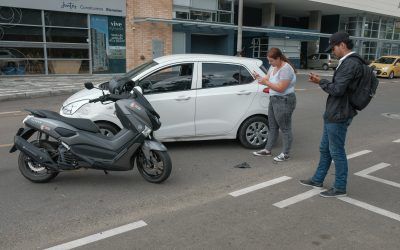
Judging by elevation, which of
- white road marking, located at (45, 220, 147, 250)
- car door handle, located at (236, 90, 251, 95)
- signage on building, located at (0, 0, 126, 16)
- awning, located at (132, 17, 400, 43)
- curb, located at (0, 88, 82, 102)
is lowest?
white road marking, located at (45, 220, 147, 250)

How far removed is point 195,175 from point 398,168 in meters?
3.10

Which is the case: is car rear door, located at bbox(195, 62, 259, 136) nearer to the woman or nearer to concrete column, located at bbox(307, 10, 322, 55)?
the woman

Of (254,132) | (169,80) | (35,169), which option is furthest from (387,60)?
(35,169)

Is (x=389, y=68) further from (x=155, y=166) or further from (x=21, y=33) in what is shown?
(x=155, y=166)

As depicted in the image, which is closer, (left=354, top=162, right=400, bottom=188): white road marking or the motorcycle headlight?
the motorcycle headlight

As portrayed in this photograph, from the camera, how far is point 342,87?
13.9ft

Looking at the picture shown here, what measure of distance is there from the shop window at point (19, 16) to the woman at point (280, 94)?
15390mm

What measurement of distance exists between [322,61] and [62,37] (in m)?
24.0

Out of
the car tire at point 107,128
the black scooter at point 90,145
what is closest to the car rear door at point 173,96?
the car tire at point 107,128

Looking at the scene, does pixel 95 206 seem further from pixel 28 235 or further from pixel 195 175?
pixel 195 175

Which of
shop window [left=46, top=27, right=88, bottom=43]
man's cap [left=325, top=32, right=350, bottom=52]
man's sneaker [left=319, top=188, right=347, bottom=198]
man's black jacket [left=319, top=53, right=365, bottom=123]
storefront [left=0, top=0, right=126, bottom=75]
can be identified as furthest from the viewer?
shop window [left=46, top=27, right=88, bottom=43]

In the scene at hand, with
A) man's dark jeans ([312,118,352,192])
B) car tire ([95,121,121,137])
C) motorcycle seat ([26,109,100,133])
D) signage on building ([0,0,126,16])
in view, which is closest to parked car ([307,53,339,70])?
signage on building ([0,0,126,16])

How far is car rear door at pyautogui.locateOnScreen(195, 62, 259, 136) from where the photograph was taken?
6.55 metres

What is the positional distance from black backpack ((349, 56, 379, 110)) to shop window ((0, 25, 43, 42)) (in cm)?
1731
